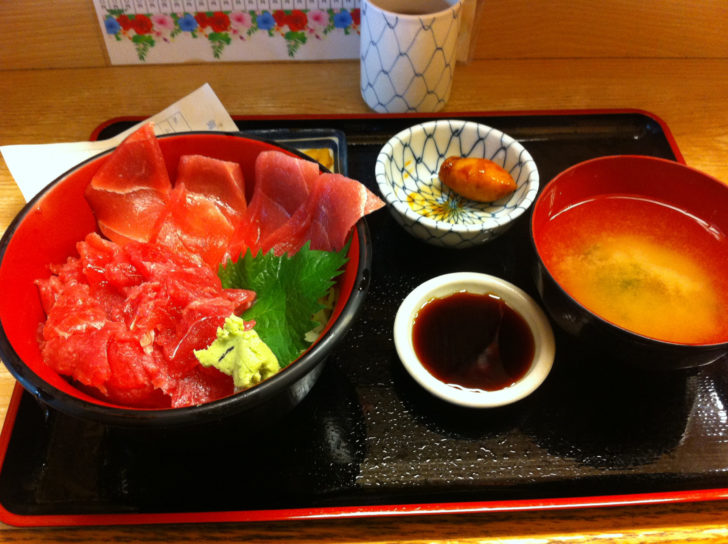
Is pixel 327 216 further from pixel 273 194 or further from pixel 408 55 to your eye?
pixel 408 55

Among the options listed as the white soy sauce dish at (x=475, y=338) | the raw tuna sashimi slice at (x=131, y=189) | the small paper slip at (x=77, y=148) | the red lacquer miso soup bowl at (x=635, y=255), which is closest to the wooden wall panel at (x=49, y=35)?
the small paper slip at (x=77, y=148)

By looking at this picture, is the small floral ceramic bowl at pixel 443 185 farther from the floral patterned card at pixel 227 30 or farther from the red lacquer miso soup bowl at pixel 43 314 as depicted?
the floral patterned card at pixel 227 30

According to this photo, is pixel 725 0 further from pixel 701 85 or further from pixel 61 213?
pixel 61 213

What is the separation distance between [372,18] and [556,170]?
0.72 meters

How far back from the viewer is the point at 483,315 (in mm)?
1369

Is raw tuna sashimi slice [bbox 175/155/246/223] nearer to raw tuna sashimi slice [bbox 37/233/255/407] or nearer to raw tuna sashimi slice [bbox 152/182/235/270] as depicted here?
raw tuna sashimi slice [bbox 152/182/235/270]

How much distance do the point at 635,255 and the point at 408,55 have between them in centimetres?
88

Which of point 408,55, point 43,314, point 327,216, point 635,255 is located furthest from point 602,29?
point 43,314

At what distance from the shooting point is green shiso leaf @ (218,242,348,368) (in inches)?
43.5

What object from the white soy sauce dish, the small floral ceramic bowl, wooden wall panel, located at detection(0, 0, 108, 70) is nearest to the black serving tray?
the white soy sauce dish

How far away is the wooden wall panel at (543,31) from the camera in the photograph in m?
1.93

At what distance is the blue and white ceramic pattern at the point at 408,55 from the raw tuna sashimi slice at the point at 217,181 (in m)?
0.66

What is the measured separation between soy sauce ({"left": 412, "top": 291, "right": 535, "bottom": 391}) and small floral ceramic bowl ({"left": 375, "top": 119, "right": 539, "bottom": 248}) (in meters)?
0.17

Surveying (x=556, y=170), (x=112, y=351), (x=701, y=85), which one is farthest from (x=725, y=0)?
(x=112, y=351)
